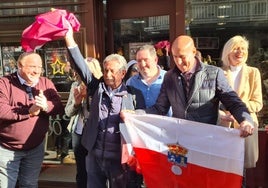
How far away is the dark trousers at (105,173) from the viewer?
311 cm

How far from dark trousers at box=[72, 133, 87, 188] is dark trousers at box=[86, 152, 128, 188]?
0.70m

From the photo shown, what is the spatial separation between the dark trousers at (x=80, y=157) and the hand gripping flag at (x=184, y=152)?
3.25 ft

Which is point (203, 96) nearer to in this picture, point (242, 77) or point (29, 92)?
point (242, 77)


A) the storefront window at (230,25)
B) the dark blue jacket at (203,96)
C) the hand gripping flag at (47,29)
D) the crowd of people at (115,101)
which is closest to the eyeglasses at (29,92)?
the crowd of people at (115,101)

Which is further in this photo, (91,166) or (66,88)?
(66,88)

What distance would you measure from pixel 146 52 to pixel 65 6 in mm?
2059

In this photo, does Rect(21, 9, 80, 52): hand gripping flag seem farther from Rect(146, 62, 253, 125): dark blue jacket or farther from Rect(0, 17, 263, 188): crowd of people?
Rect(146, 62, 253, 125): dark blue jacket

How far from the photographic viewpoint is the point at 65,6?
5.00 meters

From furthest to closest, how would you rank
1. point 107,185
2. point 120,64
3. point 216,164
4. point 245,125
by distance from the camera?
point 107,185, point 120,64, point 216,164, point 245,125

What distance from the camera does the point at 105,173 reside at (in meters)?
3.17

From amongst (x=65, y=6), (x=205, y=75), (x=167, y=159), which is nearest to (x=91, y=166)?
(x=167, y=159)

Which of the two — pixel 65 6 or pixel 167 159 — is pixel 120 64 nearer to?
pixel 167 159

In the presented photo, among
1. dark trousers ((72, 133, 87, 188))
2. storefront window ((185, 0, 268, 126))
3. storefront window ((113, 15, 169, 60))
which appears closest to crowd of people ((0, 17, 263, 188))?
dark trousers ((72, 133, 87, 188))

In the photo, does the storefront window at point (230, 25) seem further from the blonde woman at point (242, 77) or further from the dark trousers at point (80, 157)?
the dark trousers at point (80, 157)
